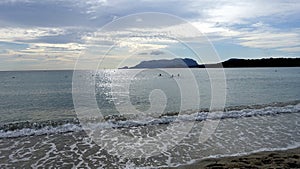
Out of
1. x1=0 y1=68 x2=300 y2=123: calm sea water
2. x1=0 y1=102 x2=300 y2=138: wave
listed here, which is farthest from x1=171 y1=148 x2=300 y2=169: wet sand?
x1=0 y1=68 x2=300 y2=123: calm sea water

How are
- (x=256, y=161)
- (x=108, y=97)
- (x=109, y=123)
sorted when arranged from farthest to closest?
(x=108, y=97) < (x=109, y=123) < (x=256, y=161)

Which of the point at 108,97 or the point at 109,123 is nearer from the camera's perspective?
the point at 109,123

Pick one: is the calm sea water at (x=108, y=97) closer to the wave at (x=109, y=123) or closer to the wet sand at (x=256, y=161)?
the wave at (x=109, y=123)

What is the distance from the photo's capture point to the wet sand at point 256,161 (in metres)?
9.14

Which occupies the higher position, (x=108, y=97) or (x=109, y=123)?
(x=109, y=123)

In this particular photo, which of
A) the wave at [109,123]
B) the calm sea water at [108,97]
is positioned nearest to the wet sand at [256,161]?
the wave at [109,123]

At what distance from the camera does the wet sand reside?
30.0 feet

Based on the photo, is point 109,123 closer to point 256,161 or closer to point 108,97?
point 256,161

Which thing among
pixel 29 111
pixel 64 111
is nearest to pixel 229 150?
pixel 64 111

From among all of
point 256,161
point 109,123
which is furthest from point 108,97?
point 256,161

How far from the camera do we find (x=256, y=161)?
383 inches

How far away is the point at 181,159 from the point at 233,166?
86.1 inches

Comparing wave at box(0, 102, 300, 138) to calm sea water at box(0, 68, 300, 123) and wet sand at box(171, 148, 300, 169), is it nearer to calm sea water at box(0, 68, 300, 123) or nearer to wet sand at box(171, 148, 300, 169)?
calm sea water at box(0, 68, 300, 123)

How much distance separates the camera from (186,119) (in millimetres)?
19312
